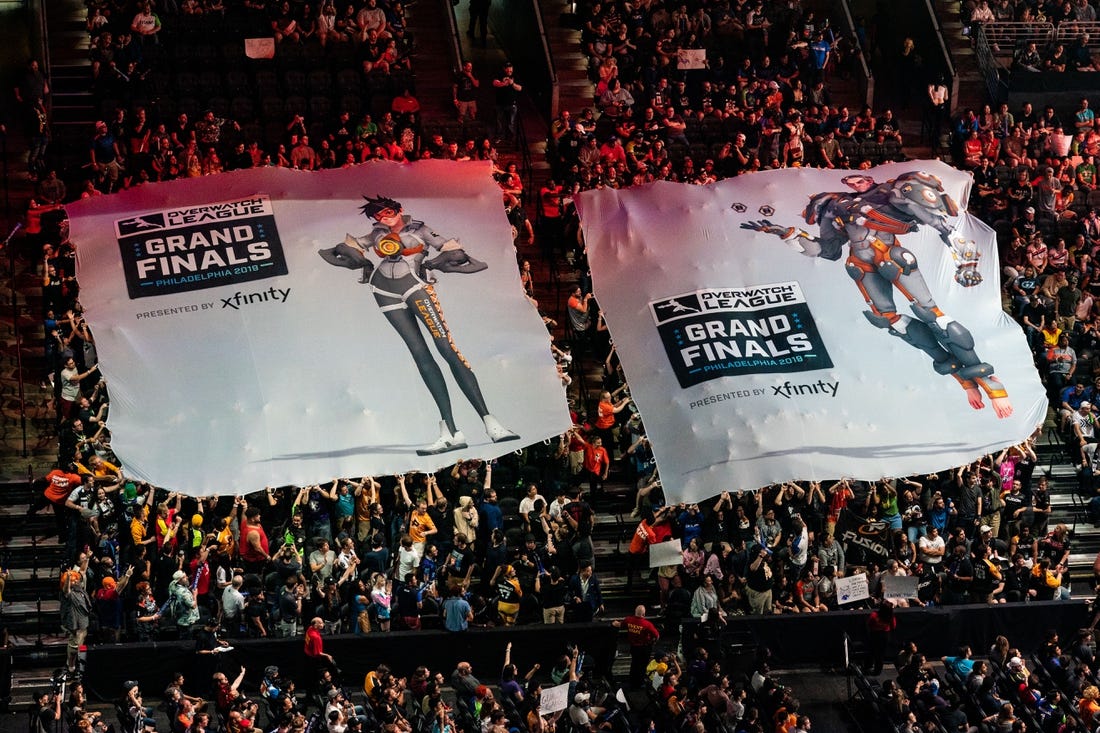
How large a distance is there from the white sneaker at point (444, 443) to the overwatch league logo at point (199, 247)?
4007 mm

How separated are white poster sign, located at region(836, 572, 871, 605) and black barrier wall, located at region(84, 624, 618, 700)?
361cm

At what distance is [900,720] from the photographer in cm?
3012

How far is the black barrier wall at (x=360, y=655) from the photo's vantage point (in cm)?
2977

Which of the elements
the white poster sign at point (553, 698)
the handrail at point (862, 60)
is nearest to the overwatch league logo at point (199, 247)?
the white poster sign at point (553, 698)

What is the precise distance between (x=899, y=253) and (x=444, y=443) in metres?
9.04

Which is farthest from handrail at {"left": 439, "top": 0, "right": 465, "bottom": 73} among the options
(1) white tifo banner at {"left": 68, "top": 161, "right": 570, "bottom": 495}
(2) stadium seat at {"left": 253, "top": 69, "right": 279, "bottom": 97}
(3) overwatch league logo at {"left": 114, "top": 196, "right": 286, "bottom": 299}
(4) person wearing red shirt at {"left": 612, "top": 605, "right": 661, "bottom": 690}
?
(4) person wearing red shirt at {"left": 612, "top": 605, "right": 661, "bottom": 690}

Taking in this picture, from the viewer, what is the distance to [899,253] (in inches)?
1378

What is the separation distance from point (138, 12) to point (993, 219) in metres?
17.4

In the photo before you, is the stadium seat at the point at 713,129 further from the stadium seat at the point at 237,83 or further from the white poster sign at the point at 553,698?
the white poster sign at the point at 553,698

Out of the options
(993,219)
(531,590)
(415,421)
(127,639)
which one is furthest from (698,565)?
(993,219)

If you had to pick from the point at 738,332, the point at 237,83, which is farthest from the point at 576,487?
the point at 237,83

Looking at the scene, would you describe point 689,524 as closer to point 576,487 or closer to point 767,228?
point 576,487

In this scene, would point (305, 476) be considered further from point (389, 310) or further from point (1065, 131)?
point (1065, 131)

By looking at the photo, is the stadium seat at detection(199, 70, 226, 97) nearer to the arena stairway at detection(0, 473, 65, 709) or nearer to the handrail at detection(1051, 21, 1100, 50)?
the arena stairway at detection(0, 473, 65, 709)
